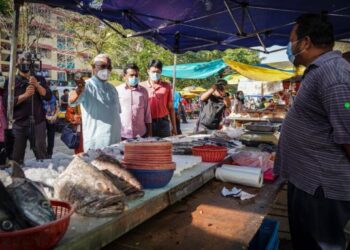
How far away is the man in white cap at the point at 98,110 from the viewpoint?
3.63m

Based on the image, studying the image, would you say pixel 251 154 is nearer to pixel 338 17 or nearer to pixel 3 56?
pixel 338 17

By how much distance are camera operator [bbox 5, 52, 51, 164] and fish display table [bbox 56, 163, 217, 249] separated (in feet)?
9.14

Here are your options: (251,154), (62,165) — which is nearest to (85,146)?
(62,165)

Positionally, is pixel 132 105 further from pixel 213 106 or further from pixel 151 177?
pixel 151 177

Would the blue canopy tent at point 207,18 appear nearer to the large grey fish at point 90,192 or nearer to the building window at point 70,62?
the large grey fish at point 90,192

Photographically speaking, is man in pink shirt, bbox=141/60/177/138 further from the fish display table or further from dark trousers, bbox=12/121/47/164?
the fish display table

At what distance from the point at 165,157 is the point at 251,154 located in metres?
1.29

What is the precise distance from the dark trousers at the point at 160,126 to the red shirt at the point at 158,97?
0.07 m

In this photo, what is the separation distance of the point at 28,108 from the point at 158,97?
1796mm

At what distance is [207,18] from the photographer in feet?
17.1

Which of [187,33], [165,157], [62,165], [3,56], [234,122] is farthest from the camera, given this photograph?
[3,56]

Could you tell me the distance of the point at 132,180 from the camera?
1890 millimetres

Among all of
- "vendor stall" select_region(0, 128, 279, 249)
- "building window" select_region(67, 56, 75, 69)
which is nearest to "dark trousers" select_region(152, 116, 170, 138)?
"vendor stall" select_region(0, 128, 279, 249)

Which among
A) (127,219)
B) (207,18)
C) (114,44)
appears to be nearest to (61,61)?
(114,44)
